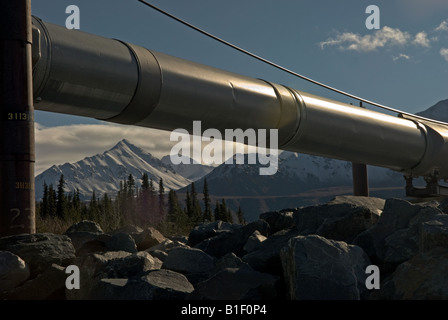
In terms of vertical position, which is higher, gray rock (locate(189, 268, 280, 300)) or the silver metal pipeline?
the silver metal pipeline

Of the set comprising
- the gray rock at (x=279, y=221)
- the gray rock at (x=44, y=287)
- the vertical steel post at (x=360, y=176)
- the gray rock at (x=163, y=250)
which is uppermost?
the vertical steel post at (x=360, y=176)

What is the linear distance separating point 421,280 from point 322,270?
847 millimetres

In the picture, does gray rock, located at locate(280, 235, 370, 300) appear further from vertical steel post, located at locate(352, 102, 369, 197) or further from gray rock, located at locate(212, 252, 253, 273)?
vertical steel post, located at locate(352, 102, 369, 197)

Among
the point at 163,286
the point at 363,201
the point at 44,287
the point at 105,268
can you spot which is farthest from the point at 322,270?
the point at 363,201

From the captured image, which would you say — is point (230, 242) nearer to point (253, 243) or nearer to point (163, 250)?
point (253, 243)

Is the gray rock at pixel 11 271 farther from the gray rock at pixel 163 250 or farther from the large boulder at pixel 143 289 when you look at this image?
the gray rock at pixel 163 250

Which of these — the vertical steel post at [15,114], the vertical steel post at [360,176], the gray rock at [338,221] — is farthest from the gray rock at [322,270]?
the vertical steel post at [360,176]

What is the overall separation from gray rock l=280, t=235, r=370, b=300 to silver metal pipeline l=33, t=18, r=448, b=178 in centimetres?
322

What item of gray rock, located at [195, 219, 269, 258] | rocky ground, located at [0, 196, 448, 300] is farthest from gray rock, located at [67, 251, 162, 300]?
gray rock, located at [195, 219, 269, 258]

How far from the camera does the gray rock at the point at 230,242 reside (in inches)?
288

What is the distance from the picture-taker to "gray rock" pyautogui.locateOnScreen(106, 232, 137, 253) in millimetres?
7305

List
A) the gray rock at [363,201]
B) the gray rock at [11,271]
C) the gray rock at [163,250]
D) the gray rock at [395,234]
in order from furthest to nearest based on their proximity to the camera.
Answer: the gray rock at [363,201] → the gray rock at [163,250] → the gray rock at [11,271] → the gray rock at [395,234]

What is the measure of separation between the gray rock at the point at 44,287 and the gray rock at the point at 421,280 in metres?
3.30
